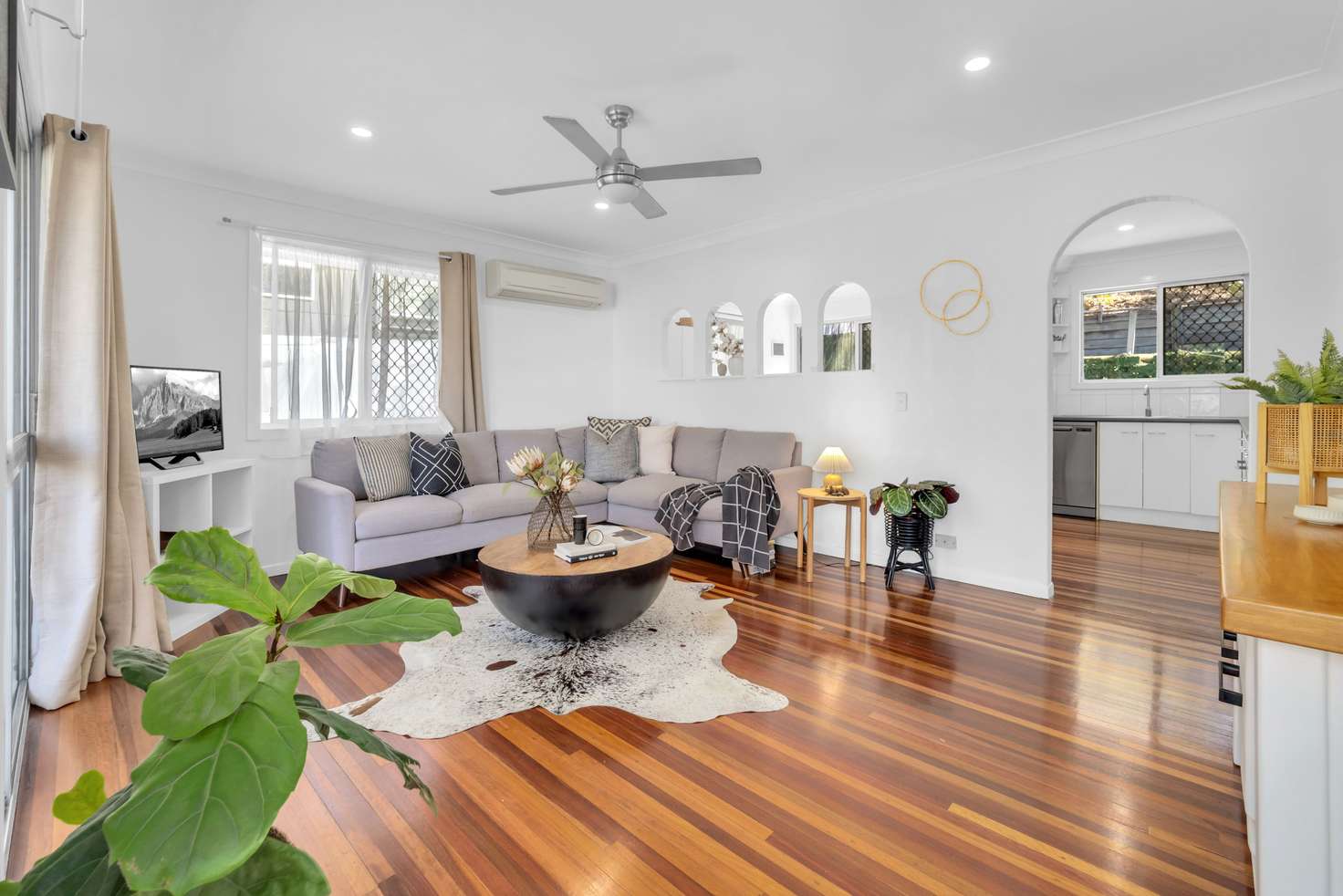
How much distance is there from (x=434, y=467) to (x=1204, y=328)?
21.7 ft

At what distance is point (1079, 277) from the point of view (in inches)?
249

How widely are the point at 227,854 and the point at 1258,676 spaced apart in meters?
1.17

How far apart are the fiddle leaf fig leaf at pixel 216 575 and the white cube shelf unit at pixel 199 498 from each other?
2440 mm

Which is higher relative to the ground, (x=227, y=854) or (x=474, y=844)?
(x=227, y=854)

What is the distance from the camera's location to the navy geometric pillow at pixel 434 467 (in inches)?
169

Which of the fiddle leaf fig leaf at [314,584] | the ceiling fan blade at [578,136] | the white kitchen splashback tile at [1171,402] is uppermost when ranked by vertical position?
the ceiling fan blade at [578,136]

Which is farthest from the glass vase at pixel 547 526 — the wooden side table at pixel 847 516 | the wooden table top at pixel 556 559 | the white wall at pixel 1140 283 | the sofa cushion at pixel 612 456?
the white wall at pixel 1140 283

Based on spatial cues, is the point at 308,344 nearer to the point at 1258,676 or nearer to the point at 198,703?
the point at 198,703

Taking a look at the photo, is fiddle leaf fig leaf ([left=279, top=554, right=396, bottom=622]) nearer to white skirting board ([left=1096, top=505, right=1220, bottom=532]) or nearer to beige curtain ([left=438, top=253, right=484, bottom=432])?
beige curtain ([left=438, top=253, right=484, bottom=432])

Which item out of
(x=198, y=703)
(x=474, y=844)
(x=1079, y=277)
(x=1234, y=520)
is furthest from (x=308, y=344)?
(x=1079, y=277)

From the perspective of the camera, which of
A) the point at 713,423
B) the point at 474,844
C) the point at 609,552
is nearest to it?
the point at 474,844

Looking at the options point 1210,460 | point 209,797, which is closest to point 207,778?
point 209,797

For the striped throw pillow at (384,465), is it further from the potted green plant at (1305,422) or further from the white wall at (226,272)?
the potted green plant at (1305,422)

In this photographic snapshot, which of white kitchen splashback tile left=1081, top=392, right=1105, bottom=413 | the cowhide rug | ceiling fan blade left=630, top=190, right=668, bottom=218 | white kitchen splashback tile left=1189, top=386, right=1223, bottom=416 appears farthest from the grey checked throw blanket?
white kitchen splashback tile left=1189, top=386, right=1223, bottom=416
